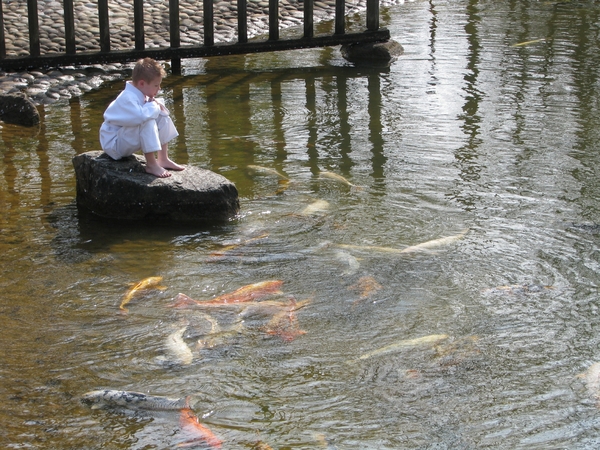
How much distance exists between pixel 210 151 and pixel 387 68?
17.2 feet

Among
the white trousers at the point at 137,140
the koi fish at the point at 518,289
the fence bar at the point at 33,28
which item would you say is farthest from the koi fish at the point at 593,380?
the fence bar at the point at 33,28

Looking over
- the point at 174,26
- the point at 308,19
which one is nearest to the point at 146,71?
the point at 174,26

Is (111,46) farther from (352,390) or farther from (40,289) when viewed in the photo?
(352,390)

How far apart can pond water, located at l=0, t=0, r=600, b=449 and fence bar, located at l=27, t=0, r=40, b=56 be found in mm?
1558

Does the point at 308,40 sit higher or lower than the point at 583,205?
higher

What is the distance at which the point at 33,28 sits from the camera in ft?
41.8

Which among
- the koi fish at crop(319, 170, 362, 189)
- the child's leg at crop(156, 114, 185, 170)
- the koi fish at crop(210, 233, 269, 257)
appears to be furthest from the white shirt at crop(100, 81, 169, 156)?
the koi fish at crop(319, 170, 362, 189)

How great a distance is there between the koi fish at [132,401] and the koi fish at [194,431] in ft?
0.30

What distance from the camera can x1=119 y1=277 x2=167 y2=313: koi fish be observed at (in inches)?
243

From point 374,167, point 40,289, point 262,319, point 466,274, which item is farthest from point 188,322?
point 374,167

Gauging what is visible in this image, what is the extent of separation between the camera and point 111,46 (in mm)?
14430

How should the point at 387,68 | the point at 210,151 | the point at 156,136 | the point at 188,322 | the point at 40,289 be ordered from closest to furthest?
the point at 188,322 → the point at 40,289 → the point at 156,136 → the point at 210,151 → the point at 387,68

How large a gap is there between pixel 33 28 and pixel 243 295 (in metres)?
8.36

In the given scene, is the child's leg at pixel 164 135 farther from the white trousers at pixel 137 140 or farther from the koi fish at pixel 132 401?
the koi fish at pixel 132 401
